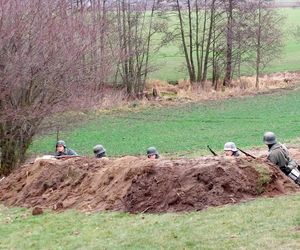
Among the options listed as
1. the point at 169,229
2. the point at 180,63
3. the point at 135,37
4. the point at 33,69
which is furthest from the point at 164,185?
the point at 180,63

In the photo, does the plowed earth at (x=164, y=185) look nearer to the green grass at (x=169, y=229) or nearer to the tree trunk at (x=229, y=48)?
the green grass at (x=169, y=229)

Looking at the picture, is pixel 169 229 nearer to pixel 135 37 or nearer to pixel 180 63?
pixel 135 37

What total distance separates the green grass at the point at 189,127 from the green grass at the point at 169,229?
1535 centimetres

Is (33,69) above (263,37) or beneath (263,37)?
above

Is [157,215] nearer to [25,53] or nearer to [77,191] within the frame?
[77,191]

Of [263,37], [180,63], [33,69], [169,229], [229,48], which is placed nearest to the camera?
[169,229]

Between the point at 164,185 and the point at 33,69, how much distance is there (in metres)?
12.4

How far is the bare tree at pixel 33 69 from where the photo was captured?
22609 mm

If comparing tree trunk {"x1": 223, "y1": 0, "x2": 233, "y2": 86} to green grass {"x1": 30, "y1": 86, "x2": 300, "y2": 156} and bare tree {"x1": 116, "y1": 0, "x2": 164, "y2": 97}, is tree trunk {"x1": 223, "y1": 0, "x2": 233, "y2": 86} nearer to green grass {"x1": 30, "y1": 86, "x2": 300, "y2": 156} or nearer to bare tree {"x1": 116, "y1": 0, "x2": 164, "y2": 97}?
bare tree {"x1": 116, "y1": 0, "x2": 164, "y2": 97}

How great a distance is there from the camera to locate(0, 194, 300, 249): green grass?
28.6 ft

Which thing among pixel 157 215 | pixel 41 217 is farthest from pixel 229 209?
pixel 41 217

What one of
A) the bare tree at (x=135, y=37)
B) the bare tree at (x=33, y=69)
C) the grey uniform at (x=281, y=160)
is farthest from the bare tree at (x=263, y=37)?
the grey uniform at (x=281, y=160)

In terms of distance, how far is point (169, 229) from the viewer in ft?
32.6

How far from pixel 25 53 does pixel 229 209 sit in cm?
1369
